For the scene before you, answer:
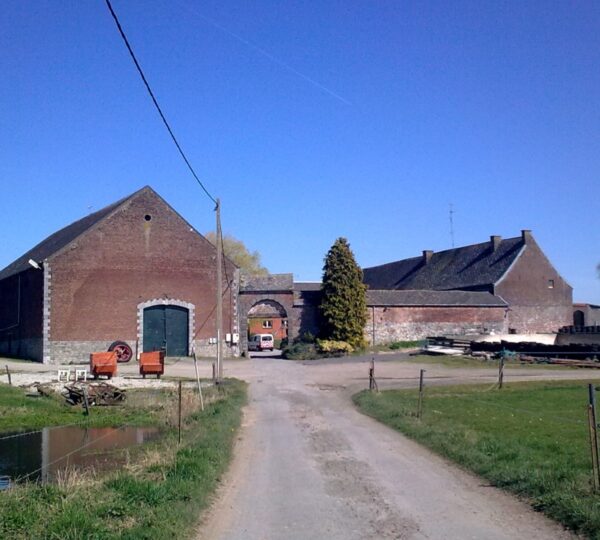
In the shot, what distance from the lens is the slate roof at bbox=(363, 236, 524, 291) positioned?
64.8 metres

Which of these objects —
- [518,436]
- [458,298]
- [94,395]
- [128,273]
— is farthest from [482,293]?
[518,436]

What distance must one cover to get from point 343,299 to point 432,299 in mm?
10036

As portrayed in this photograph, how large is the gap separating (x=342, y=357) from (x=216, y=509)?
Answer: 37.0 metres

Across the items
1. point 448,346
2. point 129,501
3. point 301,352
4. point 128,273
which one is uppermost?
point 128,273

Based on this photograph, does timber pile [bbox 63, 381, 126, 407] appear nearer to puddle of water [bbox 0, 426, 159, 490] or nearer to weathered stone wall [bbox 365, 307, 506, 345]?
puddle of water [bbox 0, 426, 159, 490]

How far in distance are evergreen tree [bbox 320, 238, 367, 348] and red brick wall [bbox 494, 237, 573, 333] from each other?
657 inches

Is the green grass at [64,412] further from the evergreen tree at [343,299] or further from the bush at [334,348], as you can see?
the evergreen tree at [343,299]

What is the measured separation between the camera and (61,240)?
48.3 meters

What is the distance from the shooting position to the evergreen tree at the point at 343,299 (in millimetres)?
48969

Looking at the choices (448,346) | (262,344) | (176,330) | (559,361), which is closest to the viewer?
(559,361)

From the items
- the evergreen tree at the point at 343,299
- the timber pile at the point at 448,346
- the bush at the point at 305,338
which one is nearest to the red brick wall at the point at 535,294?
the timber pile at the point at 448,346

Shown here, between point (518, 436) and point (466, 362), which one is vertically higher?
point (466, 362)

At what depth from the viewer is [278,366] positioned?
40688mm

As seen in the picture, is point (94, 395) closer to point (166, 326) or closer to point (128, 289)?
point (128, 289)
